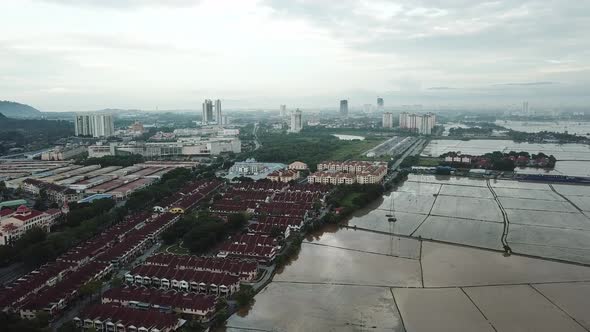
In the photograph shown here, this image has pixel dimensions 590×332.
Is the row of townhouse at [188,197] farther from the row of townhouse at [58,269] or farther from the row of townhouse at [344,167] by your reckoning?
the row of townhouse at [344,167]

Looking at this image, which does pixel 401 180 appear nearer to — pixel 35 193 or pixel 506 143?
pixel 35 193

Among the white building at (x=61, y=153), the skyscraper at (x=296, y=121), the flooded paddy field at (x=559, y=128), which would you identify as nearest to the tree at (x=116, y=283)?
the white building at (x=61, y=153)

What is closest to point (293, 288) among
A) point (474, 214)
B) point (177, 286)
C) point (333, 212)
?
point (177, 286)

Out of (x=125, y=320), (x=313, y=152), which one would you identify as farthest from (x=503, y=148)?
(x=125, y=320)

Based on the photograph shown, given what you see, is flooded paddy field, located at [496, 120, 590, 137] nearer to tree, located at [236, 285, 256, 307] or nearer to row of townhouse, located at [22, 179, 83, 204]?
row of townhouse, located at [22, 179, 83, 204]

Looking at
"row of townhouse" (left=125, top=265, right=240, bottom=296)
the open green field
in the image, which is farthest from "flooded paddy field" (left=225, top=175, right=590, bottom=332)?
the open green field

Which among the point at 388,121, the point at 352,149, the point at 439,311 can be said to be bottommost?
the point at 439,311

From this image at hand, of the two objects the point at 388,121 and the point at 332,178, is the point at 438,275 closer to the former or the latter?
the point at 332,178
